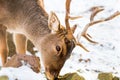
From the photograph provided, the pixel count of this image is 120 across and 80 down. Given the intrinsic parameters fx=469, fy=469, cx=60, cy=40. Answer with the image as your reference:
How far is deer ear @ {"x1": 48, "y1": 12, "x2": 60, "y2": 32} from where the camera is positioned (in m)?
7.25

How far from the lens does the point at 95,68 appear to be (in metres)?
9.83

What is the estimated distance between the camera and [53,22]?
24.2 ft

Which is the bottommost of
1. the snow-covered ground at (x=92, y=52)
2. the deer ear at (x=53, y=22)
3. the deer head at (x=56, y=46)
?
the snow-covered ground at (x=92, y=52)

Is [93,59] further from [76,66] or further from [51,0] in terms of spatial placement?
[51,0]

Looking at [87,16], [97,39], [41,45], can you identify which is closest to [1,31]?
[41,45]

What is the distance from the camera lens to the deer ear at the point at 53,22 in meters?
7.25

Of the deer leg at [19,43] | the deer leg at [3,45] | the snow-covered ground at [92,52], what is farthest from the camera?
the deer leg at [19,43]

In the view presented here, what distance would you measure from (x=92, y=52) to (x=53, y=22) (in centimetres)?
377

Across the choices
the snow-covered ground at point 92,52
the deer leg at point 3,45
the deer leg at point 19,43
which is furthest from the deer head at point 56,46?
the deer leg at point 19,43

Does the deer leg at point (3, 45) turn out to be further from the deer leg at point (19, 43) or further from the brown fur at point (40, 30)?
the deer leg at point (19, 43)

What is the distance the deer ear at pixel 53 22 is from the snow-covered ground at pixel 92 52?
75 cm

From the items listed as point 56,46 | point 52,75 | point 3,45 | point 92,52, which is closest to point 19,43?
point 3,45

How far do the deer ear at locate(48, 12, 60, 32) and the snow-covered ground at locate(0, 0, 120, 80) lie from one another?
29.6 inches

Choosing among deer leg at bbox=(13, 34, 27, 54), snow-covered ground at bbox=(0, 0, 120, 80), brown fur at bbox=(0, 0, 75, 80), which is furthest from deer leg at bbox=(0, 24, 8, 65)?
snow-covered ground at bbox=(0, 0, 120, 80)
